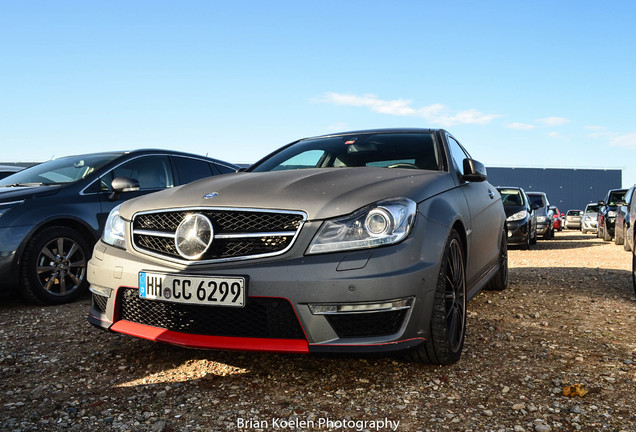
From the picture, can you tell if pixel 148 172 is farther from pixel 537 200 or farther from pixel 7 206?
pixel 537 200

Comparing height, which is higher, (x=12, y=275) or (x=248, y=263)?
(x=248, y=263)

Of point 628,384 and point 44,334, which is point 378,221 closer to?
point 628,384

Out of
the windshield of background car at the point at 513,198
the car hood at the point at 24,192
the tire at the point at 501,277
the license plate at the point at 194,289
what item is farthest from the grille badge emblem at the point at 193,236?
the windshield of background car at the point at 513,198

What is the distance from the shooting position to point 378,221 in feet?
8.11

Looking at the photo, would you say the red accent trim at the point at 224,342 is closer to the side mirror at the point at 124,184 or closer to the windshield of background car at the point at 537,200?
the side mirror at the point at 124,184

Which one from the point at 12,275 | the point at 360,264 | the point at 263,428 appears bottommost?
the point at 263,428

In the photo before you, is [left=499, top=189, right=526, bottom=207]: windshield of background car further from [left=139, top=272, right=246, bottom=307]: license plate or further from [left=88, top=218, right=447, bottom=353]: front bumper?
[left=139, top=272, right=246, bottom=307]: license plate

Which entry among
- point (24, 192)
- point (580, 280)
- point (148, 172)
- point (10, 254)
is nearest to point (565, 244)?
point (580, 280)

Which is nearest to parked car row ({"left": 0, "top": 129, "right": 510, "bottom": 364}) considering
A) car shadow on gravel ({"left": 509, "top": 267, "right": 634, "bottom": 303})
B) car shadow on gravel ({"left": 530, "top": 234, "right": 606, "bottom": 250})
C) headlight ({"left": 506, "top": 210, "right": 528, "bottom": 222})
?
car shadow on gravel ({"left": 509, "top": 267, "right": 634, "bottom": 303})

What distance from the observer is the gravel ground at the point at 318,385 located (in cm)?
223

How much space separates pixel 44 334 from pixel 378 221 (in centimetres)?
269

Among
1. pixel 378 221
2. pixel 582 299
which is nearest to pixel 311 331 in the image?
pixel 378 221

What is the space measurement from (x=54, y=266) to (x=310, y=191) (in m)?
3.16

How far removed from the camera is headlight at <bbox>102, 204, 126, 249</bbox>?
297 cm
